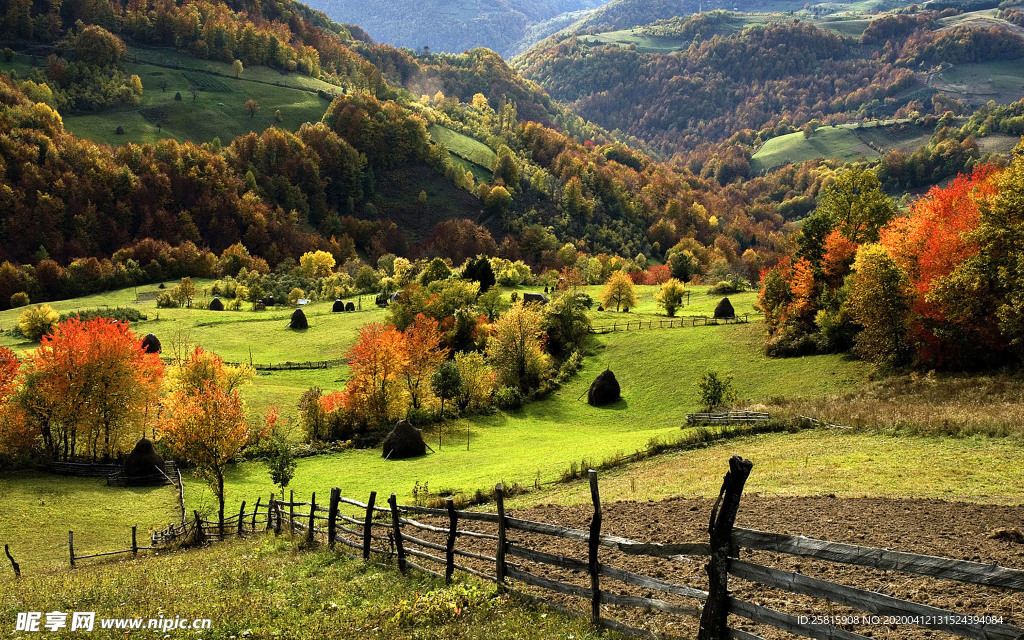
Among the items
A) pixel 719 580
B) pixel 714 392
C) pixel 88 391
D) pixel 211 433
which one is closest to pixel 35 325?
pixel 88 391

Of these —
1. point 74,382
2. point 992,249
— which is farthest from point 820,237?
point 74,382

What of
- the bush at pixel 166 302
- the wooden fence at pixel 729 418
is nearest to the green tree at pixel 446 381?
the wooden fence at pixel 729 418

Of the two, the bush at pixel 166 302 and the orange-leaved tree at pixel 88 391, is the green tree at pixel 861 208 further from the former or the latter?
the bush at pixel 166 302

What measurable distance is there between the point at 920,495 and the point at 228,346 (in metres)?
72.3

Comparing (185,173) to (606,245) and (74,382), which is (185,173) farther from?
(74,382)

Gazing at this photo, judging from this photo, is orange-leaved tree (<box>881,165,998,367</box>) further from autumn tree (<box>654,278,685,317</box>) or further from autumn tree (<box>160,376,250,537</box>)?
autumn tree (<box>160,376,250,537</box>)

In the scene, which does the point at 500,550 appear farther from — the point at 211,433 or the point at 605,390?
the point at 605,390

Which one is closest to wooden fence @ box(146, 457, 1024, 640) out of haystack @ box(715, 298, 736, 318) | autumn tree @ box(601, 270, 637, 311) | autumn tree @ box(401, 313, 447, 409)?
autumn tree @ box(401, 313, 447, 409)

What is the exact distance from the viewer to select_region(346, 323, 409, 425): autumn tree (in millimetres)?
52531

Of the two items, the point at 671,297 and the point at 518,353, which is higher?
the point at 671,297

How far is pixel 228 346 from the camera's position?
72688 millimetres

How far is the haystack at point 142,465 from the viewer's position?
1604 inches

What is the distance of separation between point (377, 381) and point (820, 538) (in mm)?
43510

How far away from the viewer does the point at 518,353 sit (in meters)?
63.2
